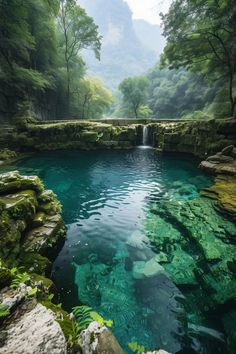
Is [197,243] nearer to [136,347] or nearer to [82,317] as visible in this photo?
[82,317]

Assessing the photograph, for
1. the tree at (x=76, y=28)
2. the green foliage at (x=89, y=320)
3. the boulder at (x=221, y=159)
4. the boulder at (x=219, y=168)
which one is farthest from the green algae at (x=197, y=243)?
the tree at (x=76, y=28)

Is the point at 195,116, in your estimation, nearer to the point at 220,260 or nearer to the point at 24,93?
the point at 24,93

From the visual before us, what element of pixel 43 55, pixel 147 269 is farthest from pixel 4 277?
pixel 43 55

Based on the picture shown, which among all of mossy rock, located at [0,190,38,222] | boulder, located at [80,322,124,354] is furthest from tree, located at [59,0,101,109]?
boulder, located at [80,322,124,354]

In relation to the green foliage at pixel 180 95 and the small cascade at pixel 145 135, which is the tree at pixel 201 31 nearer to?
the small cascade at pixel 145 135

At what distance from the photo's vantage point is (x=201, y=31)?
12273 mm

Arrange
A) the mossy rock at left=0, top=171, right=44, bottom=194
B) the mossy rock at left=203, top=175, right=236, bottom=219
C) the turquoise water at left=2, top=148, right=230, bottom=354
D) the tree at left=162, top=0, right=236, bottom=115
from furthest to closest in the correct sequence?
the tree at left=162, top=0, right=236, bottom=115
the mossy rock at left=203, top=175, right=236, bottom=219
the mossy rock at left=0, top=171, right=44, bottom=194
the turquoise water at left=2, top=148, right=230, bottom=354

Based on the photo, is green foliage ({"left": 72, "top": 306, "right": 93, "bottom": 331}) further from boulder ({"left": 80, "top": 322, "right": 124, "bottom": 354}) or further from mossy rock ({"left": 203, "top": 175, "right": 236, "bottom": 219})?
mossy rock ({"left": 203, "top": 175, "right": 236, "bottom": 219})

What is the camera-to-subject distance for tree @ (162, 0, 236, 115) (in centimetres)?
1163

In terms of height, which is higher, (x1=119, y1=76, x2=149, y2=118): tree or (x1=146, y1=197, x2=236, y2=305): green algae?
(x1=119, y1=76, x2=149, y2=118): tree

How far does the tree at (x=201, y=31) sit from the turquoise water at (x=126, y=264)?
903cm

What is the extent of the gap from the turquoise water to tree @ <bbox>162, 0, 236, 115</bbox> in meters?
9.03

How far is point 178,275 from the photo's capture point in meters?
3.96

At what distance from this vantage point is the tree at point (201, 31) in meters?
11.6
